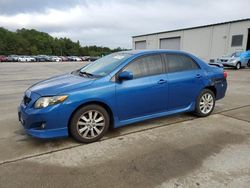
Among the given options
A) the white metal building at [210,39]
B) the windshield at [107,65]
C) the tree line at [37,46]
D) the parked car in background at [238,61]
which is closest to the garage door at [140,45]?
the white metal building at [210,39]

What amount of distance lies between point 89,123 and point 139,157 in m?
1.01

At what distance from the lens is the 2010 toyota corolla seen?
11.3 feet

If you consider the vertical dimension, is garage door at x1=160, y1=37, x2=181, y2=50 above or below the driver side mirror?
above

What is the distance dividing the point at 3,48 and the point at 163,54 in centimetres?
8721

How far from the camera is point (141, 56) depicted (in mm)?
4223

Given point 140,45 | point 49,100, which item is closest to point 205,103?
point 49,100

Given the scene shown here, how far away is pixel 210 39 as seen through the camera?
28.6 m

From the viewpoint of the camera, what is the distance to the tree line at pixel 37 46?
8109cm

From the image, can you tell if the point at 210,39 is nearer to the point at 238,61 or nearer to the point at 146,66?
the point at 238,61

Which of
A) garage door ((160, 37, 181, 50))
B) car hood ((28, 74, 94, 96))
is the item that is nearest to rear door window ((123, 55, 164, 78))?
car hood ((28, 74, 94, 96))

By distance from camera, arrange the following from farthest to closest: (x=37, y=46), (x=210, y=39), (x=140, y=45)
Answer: (x=37, y=46)
(x=140, y=45)
(x=210, y=39)

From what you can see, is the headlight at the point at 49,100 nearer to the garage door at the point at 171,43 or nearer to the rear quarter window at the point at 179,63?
the rear quarter window at the point at 179,63

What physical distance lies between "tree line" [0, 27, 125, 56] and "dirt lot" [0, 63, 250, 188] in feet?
226

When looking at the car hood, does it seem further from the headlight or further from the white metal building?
the white metal building
